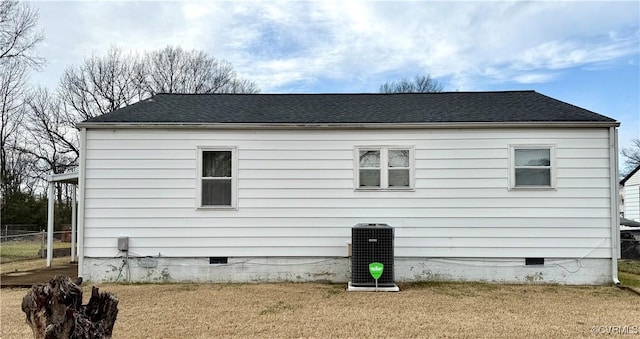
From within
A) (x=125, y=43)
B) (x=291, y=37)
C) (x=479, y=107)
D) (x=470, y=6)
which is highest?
(x=125, y=43)

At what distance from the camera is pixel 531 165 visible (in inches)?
322

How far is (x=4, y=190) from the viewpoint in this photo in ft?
75.3

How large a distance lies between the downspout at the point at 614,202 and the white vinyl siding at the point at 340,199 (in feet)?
0.30

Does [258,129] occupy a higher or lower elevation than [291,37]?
lower

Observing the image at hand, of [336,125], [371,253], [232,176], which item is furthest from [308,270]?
[336,125]

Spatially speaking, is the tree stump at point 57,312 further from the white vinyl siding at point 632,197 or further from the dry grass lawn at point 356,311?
the white vinyl siding at point 632,197

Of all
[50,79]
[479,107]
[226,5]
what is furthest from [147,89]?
[479,107]

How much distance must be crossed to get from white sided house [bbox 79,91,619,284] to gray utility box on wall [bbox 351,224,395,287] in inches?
28.6

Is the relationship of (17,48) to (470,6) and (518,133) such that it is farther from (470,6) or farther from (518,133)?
(518,133)

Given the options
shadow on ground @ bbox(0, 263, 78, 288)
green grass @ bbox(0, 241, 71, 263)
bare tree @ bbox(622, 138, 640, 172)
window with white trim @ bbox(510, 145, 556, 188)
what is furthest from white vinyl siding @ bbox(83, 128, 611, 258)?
bare tree @ bbox(622, 138, 640, 172)

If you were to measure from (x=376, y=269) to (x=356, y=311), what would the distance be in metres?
1.50

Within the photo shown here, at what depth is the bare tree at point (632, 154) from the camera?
131 ft

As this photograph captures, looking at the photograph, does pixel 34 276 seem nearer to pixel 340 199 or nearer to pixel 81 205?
pixel 81 205

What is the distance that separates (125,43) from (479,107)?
2278cm
